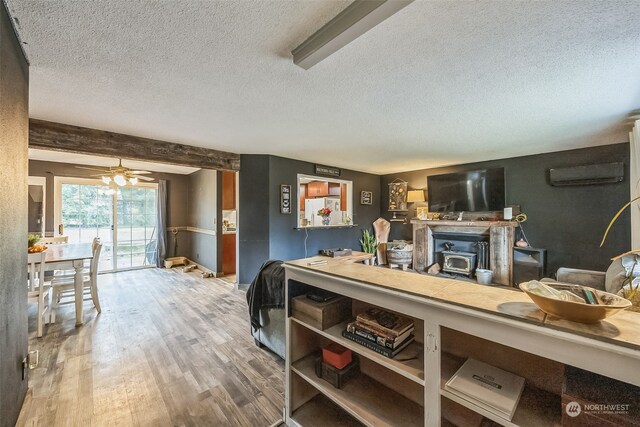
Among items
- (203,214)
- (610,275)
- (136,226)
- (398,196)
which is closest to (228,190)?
(203,214)

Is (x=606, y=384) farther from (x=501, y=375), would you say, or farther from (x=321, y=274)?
(x=321, y=274)

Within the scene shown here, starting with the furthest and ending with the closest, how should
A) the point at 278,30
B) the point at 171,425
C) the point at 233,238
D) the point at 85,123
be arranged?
the point at 233,238
the point at 85,123
the point at 171,425
the point at 278,30

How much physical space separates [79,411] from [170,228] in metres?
5.16

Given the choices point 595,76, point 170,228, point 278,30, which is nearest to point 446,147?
point 595,76

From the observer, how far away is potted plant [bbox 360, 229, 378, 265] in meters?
5.93

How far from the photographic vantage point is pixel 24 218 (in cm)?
174

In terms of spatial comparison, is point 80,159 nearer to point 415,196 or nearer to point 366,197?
point 366,197

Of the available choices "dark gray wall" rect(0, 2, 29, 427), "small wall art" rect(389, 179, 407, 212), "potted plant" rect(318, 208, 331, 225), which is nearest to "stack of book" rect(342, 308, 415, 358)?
"dark gray wall" rect(0, 2, 29, 427)

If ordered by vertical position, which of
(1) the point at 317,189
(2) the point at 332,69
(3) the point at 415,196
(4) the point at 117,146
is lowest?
(3) the point at 415,196

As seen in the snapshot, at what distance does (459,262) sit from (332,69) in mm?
4605

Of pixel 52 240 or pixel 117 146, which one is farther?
pixel 52 240

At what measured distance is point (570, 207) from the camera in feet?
13.5

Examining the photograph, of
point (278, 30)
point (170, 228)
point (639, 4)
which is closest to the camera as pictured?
point (639, 4)

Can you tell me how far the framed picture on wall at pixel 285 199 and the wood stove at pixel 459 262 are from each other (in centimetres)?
330
